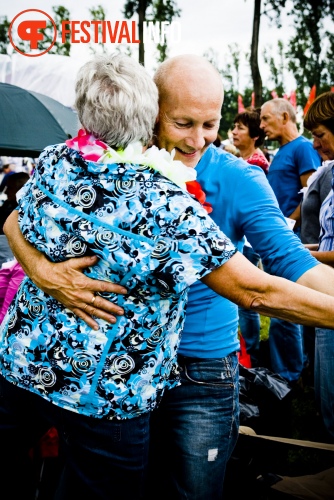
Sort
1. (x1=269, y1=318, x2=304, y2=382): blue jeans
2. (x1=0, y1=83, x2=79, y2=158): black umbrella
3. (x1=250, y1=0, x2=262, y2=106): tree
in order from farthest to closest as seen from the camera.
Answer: (x1=250, y1=0, x2=262, y2=106): tree
(x1=0, y1=83, x2=79, y2=158): black umbrella
(x1=269, y1=318, x2=304, y2=382): blue jeans

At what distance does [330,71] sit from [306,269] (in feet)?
159

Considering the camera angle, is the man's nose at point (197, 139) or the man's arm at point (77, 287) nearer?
the man's arm at point (77, 287)

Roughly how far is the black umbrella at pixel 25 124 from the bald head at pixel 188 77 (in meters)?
3.27

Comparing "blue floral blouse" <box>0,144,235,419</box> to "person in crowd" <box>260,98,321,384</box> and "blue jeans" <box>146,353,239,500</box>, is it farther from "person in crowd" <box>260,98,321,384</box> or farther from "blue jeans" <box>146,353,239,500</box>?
"person in crowd" <box>260,98,321,384</box>

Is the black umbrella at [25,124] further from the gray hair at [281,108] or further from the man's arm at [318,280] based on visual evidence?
the man's arm at [318,280]

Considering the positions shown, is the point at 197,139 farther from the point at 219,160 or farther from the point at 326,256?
the point at 326,256

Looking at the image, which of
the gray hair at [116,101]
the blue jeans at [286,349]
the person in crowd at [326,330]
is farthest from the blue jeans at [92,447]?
the blue jeans at [286,349]

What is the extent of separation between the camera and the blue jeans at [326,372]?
2.65m

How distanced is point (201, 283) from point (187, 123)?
1.93ft

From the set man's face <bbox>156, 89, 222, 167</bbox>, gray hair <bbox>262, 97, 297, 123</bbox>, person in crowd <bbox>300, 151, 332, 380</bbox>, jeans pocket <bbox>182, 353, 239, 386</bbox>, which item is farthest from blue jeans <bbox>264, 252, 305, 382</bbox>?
man's face <bbox>156, 89, 222, 167</bbox>

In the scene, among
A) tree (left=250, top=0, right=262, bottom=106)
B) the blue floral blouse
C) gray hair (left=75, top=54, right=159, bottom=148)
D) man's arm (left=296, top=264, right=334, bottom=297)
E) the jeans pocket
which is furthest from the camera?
tree (left=250, top=0, right=262, bottom=106)

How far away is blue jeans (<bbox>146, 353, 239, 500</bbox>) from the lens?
1.95 meters

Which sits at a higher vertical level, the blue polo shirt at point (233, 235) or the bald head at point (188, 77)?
the bald head at point (188, 77)

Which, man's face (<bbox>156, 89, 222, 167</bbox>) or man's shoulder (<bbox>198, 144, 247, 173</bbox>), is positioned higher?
man's face (<bbox>156, 89, 222, 167</bbox>)
